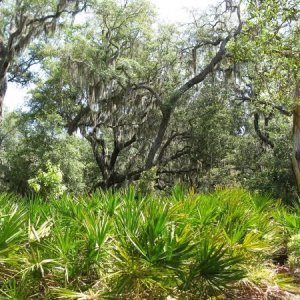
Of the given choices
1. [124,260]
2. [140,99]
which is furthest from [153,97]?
[124,260]

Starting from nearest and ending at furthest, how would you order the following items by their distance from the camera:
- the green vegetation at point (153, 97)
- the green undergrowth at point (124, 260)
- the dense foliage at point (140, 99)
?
the green undergrowth at point (124, 260) < the green vegetation at point (153, 97) < the dense foliage at point (140, 99)

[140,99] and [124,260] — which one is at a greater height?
[140,99]

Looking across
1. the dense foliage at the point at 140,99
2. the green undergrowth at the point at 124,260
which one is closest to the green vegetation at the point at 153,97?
the dense foliage at the point at 140,99

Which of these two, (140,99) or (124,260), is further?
(140,99)

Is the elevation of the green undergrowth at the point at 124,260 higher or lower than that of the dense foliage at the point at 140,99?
lower

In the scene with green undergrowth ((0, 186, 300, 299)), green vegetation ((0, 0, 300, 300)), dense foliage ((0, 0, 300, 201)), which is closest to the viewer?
green undergrowth ((0, 186, 300, 299))

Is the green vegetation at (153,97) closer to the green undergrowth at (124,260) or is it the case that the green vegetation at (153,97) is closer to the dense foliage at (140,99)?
the dense foliage at (140,99)

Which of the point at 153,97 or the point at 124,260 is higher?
the point at 153,97

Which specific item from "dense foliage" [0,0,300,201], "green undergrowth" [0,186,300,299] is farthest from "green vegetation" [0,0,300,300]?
"green undergrowth" [0,186,300,299]

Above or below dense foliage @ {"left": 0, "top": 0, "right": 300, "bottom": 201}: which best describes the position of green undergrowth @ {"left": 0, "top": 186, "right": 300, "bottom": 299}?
below

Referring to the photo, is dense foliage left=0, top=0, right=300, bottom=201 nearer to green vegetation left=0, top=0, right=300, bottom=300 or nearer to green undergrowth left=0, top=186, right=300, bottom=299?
green vegetation left=0, top=0, right=300, bottom=300

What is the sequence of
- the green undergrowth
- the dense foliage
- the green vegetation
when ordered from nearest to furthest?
the green undergrowth → the green vegetation → the dense foliage

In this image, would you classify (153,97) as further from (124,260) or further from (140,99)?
(124,260)

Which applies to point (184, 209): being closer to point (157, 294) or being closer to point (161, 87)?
point (157, 294)
